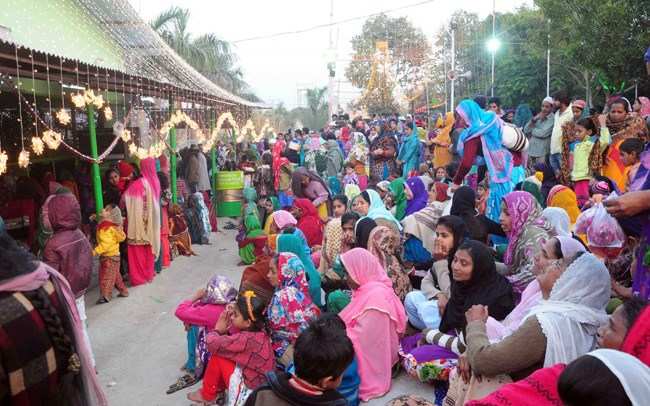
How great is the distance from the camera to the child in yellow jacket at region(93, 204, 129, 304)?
6152mm

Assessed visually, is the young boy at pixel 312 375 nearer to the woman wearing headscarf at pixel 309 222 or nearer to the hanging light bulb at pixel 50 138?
the hanging light bulb at pixel 50 138

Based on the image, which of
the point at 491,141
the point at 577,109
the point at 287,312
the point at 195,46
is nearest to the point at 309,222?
the point at 491,141

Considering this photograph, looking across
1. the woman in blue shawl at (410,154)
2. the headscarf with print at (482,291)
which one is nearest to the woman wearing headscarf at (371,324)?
the headscarf with print at (482,291)

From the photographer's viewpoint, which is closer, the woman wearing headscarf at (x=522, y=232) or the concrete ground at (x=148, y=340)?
the woman wearing headscarf at (x=522, y=232)

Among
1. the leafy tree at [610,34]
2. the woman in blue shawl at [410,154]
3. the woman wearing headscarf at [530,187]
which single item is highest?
the leafy tree at [610,34]

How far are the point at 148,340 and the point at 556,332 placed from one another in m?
3.90

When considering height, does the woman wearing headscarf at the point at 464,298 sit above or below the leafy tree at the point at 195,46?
below

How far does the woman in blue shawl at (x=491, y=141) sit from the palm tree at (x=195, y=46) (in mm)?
15631

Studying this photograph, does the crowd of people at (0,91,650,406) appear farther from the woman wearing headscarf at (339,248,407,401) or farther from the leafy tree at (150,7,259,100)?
the leafy tree at (150,7,259,100)

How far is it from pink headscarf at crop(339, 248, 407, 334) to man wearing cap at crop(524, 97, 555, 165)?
5380mm

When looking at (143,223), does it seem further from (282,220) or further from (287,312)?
(287,312)

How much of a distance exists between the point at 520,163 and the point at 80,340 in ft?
15.0

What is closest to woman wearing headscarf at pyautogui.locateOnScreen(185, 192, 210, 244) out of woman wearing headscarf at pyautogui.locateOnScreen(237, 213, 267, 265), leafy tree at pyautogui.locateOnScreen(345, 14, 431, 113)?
woman wearing headscarf at pyautogui.locateOnScreen(237, 213, 267, 265)

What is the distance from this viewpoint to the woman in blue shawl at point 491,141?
5309 millimetres
